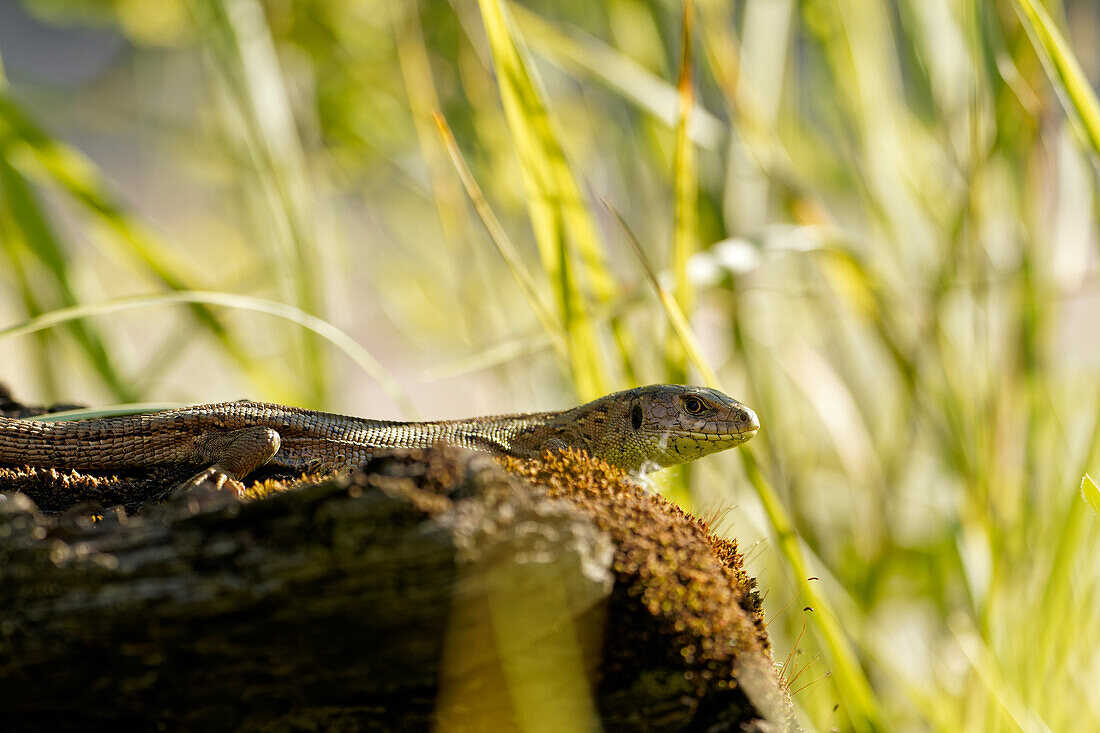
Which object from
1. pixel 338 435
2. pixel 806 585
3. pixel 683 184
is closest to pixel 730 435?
pixel 806 585

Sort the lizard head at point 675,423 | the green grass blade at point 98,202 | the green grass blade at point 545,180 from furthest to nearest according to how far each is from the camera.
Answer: the green grass blade at point 98,202 < the lizard head at point 675,423 < the green grass blade at point 545,180

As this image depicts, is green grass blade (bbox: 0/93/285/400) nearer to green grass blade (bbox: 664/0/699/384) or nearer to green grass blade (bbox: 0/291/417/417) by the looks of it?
green grass blade (bbox: 0/291/417/417)

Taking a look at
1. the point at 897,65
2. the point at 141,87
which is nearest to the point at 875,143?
the point at 897,65

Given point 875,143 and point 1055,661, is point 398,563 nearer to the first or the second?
point 1055,661

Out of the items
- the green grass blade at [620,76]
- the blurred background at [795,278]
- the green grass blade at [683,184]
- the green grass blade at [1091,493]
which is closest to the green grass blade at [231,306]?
the blurred background at [795,278]

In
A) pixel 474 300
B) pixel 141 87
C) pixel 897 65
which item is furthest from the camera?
pixel 141 87

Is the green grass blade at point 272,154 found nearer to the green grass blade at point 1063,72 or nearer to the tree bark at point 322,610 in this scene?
the tree bark at point 322,610

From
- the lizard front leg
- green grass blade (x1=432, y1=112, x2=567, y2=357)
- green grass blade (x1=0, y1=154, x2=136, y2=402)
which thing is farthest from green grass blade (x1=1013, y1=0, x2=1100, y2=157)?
green grass blade (x1=0, y1=154, x2=136, y2=402)
